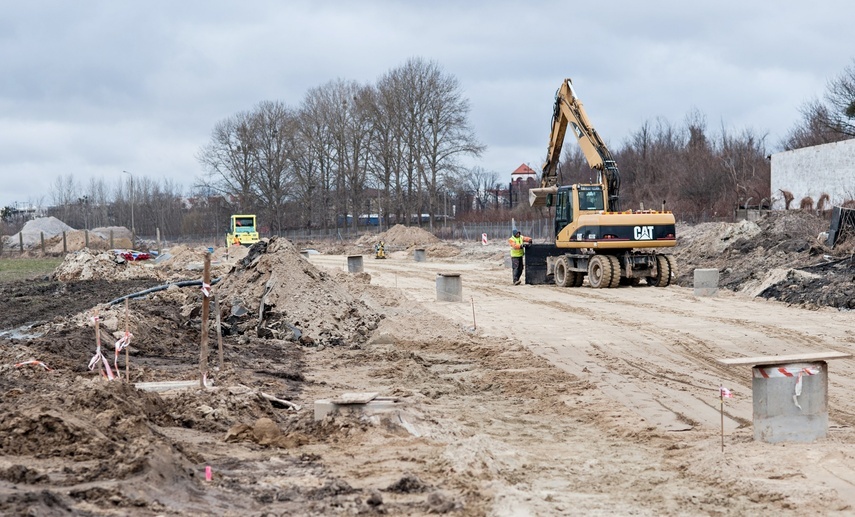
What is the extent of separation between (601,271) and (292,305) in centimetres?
1066

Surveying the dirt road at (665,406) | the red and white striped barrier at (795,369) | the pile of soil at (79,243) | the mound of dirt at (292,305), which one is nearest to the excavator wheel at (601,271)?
the dirt road at (665,406)

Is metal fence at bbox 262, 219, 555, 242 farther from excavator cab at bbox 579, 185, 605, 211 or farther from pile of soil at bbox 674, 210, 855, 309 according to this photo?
excavator cab at bbox 579, 185, 605, 211

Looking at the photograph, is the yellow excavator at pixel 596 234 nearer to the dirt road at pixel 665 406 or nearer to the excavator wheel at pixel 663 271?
the excavator wheel at pixel 663 271

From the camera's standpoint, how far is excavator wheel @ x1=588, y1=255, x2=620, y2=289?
2598 cm

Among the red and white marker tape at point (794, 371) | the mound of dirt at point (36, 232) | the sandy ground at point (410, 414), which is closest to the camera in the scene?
the sandy ground at point (410, 414)

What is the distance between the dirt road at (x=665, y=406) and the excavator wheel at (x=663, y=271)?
3112 millimetres

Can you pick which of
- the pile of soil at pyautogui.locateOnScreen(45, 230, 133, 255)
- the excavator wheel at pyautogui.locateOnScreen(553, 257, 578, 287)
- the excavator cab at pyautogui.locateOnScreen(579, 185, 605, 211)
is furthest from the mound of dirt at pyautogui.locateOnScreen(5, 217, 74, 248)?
the excavator cab at pyautogui.locateOnScreen(579, 185, 605, 211)

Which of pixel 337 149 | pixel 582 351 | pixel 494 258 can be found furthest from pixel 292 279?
pixel 337 149

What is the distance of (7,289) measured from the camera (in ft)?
107

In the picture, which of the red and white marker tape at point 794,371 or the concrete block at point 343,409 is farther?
the concrete block at point 343,409

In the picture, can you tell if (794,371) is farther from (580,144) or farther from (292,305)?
(580,144)

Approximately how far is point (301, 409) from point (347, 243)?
6230 cm

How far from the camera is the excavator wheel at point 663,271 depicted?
1053 inches

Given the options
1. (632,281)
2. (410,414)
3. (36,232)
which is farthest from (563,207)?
(36,232)
